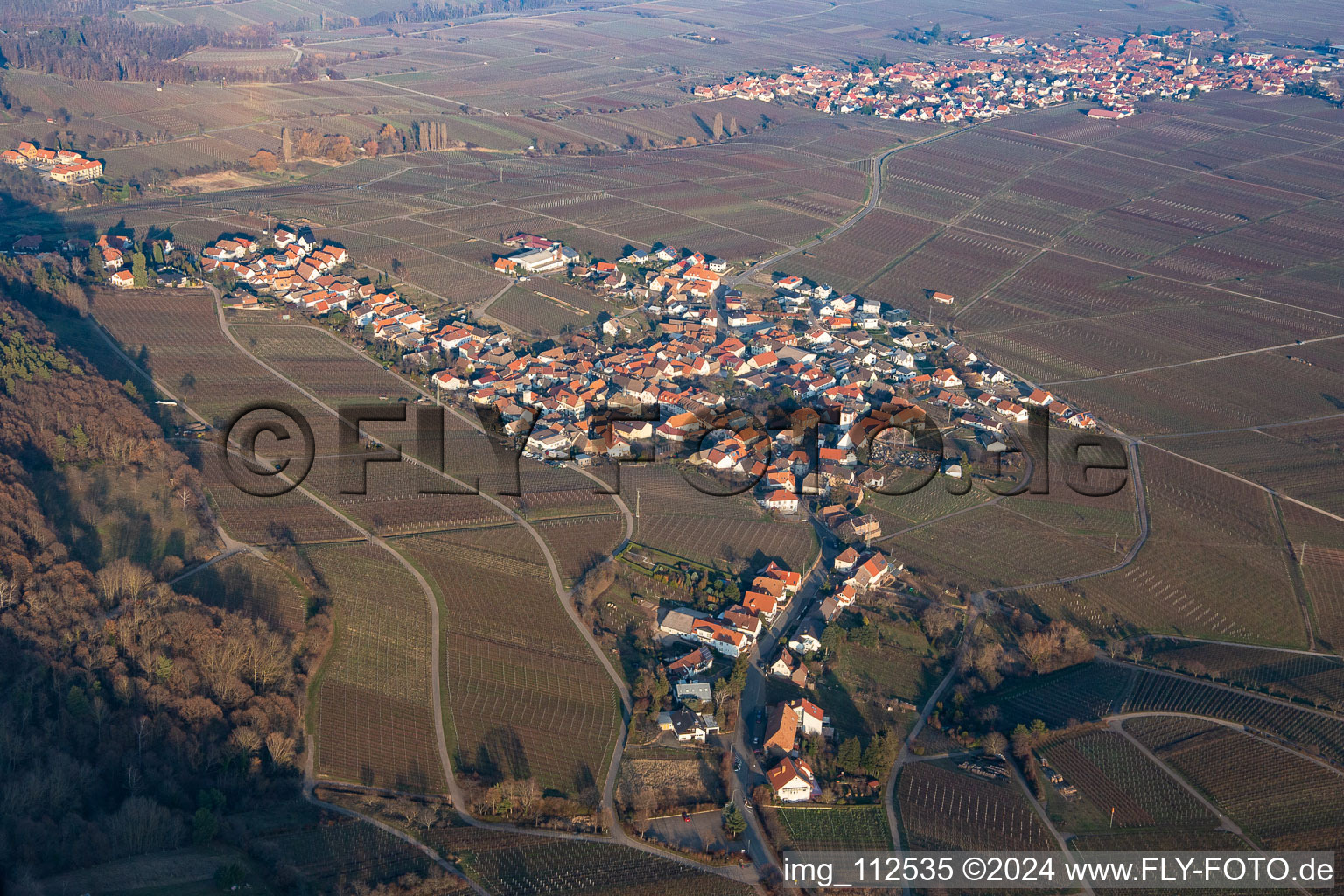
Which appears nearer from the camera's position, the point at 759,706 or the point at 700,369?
the point at 759,706

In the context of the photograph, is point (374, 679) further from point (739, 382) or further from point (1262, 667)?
point (1262, 667)

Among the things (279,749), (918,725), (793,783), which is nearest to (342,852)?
(279,749)

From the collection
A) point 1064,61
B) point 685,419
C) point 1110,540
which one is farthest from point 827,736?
point 1064,61

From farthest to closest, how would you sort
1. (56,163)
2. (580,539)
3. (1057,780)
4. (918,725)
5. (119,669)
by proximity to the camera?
(56,163) → (580,539) → (918,725) → (119,669) → (1057,780)

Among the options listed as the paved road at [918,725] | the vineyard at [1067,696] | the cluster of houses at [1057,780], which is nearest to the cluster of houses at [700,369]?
the paved road at [918,725]

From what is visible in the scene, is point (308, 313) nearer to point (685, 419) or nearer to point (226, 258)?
point (226, 258)

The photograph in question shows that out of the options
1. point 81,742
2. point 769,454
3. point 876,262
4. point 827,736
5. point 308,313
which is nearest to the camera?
point 81,742
